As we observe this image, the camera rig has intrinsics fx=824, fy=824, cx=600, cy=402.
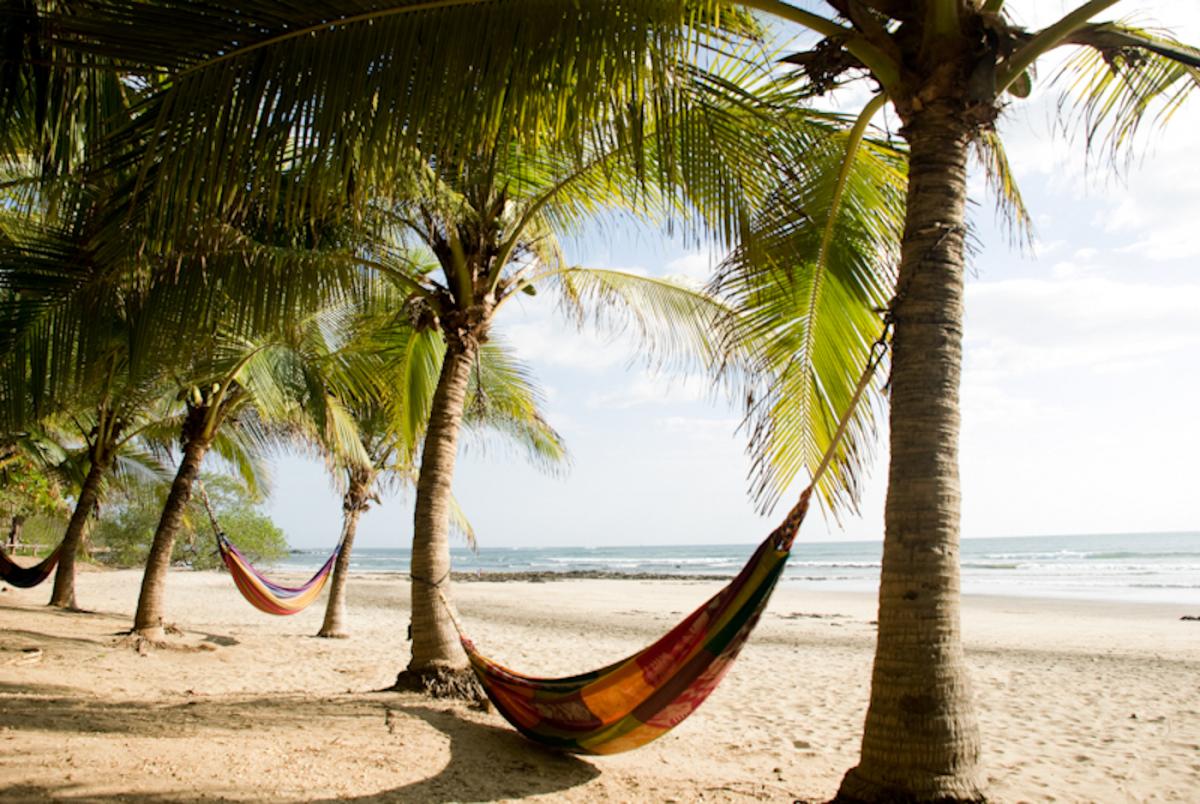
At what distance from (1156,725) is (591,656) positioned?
4741mm

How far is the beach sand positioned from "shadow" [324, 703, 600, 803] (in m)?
0.01

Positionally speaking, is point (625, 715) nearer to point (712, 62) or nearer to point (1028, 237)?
point (712, 62)

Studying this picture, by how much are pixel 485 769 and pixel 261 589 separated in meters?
5.02

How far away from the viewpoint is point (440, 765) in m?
2.98

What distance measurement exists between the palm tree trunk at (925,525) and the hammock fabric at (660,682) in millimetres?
373

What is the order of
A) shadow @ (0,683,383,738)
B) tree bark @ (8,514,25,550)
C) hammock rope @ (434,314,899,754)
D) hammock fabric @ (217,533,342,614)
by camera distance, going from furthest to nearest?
tree bark @ (8,514,25,550), hammock fabric @ (217,533,342,614), shadow @ (0,683,383,738), hammock rope @ (434,314,899,754)

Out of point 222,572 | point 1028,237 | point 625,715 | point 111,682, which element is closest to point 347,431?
point 111,682

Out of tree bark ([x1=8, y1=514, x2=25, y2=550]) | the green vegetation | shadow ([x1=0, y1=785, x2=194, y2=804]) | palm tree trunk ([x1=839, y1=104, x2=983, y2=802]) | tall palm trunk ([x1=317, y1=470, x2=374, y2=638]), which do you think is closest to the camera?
palm tree trunk ([x1=839, y1=104, x2=983, y2=802])

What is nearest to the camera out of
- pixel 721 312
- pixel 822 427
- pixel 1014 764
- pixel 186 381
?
pixel 822 427

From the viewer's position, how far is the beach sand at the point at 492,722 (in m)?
2.71

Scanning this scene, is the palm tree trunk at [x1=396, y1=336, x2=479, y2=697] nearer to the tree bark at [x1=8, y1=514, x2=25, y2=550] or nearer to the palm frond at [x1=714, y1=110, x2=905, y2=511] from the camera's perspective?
the palm frond at [x1=714, y1=110, x2=905, y2=511]

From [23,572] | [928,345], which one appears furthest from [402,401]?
[23,572]

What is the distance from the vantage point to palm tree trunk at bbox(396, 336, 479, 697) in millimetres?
4039

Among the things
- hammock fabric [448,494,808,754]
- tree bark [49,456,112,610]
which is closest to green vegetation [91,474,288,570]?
tree bark [49,456,112,610]
